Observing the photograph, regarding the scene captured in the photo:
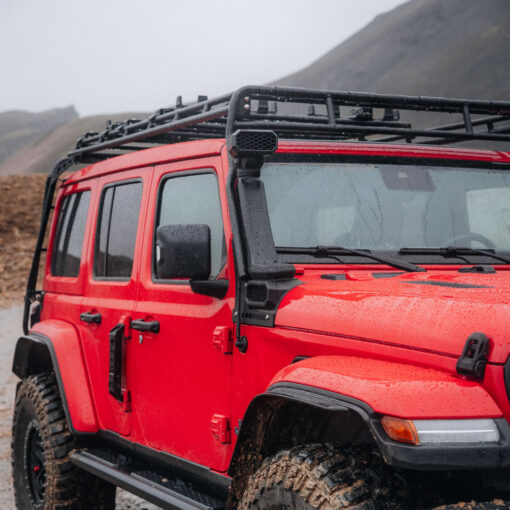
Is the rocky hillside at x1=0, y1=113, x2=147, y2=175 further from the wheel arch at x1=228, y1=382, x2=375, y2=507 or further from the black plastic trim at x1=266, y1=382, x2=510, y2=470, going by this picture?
the black plastic trim at x1=266, y1=382, x2=510, y2=470

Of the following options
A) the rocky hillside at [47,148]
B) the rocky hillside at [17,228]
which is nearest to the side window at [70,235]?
the rocky hillside at [17,228]

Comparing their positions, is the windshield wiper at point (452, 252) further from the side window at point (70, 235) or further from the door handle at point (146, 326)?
the side window at point (70, 235)

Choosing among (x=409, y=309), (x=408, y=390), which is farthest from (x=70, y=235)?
(x=408, y=390)

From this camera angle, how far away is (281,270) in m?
2.80

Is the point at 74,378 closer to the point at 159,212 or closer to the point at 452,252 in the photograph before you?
the point at 159,212

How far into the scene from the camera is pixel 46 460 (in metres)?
4.45

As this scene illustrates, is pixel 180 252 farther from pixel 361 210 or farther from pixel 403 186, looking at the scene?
pixel 403 186

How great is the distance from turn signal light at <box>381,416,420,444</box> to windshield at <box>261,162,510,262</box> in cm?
108

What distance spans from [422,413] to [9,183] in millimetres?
36094

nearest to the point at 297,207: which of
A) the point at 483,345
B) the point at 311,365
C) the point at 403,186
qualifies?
the point at 403,186

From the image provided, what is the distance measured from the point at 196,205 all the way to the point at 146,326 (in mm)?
619

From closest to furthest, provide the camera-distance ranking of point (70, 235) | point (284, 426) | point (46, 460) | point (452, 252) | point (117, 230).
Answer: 1. point (284, 426)
2. point (452, 252)
3. point (117, 230)
4. point (46, 460)
5. point (70, 235)

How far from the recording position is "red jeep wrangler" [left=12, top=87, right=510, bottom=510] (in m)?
2.19

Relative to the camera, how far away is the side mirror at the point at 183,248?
2.79 m
